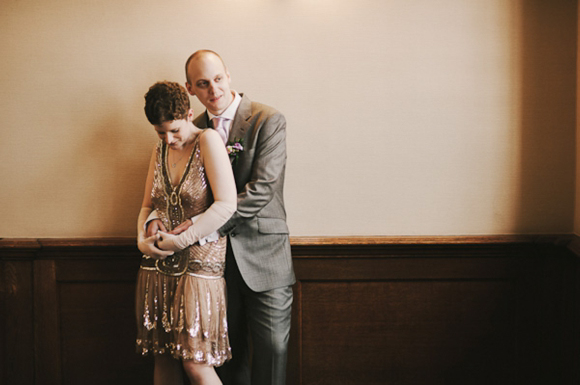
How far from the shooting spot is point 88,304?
329cm

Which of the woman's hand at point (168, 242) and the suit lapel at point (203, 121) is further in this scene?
the suit lapel at point (203, 121)

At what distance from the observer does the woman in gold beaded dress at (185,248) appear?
2439mm

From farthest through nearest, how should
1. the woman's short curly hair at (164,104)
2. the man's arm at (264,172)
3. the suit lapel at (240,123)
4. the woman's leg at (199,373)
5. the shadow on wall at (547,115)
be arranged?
1. the shadow on wall at (547,115)
2. the suit lapel at (240,123)
3. the man's arm at (264,172)
4. the woman's leg at (199,373)
5. the woman's short curly hair at (164,104)

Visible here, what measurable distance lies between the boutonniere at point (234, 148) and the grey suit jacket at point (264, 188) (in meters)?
0.01

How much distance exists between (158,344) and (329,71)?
164 centimetres

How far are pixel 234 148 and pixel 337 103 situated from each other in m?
0.73

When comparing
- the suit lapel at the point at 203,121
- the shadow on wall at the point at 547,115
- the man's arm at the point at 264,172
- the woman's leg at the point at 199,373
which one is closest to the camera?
the woman's leg at the point at 199,373

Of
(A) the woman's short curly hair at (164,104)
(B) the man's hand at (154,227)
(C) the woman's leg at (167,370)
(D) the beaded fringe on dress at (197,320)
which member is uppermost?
(A) the woman's short curly hair at (164,104)

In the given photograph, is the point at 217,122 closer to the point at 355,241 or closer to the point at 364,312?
the point at 355,241

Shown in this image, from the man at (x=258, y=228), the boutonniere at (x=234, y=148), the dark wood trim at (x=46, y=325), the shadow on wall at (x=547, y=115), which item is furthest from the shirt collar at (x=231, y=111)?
the shadow on wall at (x=547, y=115)

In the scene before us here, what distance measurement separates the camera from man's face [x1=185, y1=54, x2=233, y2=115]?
2.64 metres

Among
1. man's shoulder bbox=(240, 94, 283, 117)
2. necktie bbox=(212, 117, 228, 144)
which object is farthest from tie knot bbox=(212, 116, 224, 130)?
man's shoulder bbox=(240, 94, 283, 117)

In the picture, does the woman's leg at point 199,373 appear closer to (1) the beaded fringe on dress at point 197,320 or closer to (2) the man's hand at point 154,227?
(1) the beaded fringe on dress at point 197,320

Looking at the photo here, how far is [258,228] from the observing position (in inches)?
109
